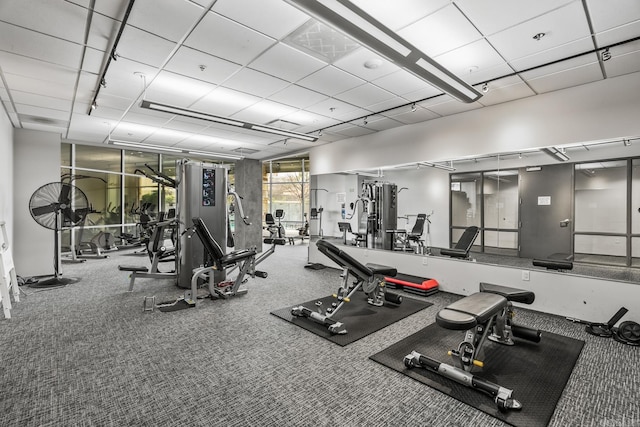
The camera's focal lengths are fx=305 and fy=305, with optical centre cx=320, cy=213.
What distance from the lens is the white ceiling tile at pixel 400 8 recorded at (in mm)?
2353

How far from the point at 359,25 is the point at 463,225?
3854 millimetres

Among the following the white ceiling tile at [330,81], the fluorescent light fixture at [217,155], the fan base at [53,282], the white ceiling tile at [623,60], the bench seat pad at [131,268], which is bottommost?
the fan base at [53,282]

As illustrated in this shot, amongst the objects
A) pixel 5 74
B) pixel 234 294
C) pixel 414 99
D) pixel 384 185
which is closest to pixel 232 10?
pixel 414 99

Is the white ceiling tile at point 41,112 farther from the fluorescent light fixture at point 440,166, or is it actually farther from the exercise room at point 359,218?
the fluorescent light fixture at point 440,166

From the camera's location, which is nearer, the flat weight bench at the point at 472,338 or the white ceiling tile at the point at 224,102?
the flat weight bench at the point at 472,338

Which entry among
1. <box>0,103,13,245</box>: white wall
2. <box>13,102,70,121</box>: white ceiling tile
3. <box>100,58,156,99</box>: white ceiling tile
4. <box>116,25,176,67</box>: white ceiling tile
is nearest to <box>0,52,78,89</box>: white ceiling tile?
<box>100,58,156,99</box>: white ceiling tile

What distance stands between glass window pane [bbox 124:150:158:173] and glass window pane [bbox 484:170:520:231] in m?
9.28

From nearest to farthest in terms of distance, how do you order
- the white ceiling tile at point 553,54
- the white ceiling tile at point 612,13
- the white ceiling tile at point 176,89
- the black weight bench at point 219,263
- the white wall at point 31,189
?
the white ceiling tile at point 612,13, the white ceiling tile at point 553,54, the white ceiling tile at point 176,89, the black weight bench at point 219,263, the white wall at point 31,189

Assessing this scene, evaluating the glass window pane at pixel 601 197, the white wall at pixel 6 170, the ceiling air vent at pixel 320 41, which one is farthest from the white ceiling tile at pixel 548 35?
the white wall at pixel 6 170

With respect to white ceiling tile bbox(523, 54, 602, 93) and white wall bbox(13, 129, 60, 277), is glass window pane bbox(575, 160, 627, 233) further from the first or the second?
white wall bbox(13, 129, 60, 277)

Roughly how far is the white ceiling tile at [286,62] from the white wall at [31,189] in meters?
5.57

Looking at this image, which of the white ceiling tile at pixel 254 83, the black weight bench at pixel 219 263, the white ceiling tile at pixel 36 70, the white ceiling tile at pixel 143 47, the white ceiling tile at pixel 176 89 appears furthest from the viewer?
the black weight bench at pixel 219 263

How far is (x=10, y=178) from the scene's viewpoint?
5523 millimetres

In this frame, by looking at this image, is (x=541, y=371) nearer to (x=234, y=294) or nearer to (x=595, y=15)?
(x=595, y=15)
